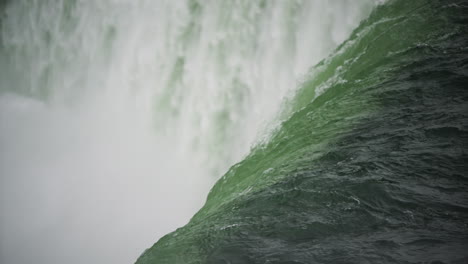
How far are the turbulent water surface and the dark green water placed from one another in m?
0.02

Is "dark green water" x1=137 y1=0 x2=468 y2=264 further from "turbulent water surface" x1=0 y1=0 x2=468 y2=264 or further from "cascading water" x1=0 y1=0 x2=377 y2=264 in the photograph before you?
"cascading water" x1=0 y1=0 x2=377 y2=264

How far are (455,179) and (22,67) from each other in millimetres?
13212

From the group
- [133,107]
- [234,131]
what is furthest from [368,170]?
[133,107]

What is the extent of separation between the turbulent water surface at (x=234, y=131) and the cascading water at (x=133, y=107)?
0.04 meters

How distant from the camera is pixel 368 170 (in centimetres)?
432

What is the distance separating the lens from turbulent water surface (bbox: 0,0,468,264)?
387 centimetres

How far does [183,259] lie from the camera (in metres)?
4.08

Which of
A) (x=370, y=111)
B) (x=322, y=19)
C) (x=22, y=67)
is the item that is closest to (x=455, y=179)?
(x=370, y=111)

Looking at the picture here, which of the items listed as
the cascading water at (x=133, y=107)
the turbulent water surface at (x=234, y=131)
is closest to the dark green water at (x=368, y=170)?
the turbulent water surface at (x=234, y=131)

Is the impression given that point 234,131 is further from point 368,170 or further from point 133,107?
point 368,170

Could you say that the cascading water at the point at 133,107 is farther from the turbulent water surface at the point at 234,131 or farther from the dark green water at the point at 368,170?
the dark green water at the point at 368,170

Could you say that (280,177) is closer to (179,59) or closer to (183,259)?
(183,259)

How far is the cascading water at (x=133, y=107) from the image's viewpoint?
329 inches

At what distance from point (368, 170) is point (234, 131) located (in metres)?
4.66
